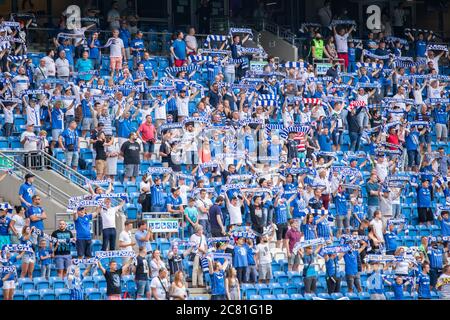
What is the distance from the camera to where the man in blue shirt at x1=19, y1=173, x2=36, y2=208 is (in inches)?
883

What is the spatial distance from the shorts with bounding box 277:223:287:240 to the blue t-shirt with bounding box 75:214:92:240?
131 inches

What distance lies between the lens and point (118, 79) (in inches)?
1046

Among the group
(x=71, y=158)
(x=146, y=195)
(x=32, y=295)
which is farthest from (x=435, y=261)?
(x=32, y=295)

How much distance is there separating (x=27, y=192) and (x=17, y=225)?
2.13 ft

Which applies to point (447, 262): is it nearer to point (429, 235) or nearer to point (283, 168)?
point (429, 235)

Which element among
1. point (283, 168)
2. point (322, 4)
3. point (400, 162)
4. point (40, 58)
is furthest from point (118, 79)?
point (322, 4)

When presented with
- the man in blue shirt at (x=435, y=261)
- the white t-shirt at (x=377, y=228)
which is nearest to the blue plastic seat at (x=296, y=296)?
the white t-shirt at (x=377, y=228)

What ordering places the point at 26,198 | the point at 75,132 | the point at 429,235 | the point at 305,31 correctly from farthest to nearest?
the point at 305,31
the point at 429,235
the point at 75,132
the point at 26,198

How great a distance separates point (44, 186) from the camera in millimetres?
23766

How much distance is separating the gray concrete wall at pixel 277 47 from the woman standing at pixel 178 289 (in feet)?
31.7

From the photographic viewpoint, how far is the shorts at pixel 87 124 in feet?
81.4

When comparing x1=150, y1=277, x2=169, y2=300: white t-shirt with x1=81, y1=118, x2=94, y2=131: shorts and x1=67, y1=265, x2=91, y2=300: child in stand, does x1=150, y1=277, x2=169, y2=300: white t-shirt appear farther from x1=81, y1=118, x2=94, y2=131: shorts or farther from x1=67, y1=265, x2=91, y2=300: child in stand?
x1=81, y1=118, x2=94, y2=131: shorts

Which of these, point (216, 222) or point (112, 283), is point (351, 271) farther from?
point (112, 283)

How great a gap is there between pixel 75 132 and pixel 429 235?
6416 millimetres
